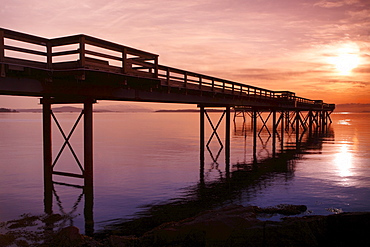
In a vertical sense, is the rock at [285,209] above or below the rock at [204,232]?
below

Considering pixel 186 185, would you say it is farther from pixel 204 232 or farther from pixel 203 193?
pixel 204 232

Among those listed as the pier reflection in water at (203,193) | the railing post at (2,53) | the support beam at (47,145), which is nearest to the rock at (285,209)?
the pier reflection in water at (203,193)

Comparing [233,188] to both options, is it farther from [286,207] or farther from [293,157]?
[293,157]

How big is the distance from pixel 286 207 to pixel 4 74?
1084cm

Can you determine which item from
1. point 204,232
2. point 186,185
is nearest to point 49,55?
point 204,232

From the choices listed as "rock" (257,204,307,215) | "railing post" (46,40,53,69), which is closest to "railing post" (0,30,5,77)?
"railing post" (46,40,53,69)

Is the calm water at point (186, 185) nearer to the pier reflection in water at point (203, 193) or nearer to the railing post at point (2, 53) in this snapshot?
the pier reflection in water at point (203, 193)

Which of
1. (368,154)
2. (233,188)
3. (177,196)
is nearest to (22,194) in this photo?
(177,196)

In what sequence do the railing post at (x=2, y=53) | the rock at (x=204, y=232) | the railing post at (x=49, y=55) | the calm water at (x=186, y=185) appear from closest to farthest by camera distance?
the rock at (x=204, y=232), the railing post at (x=2, y=53), the railing post at (x=49, y=55), the calm water at (x=186, y=185)

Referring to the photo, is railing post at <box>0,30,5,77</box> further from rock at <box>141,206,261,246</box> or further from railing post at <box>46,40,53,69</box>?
rock at <box>141,206,261,246</box>

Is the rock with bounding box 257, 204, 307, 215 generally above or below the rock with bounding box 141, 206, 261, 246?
below

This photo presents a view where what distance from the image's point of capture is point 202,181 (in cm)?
1880

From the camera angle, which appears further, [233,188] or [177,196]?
[233,188]

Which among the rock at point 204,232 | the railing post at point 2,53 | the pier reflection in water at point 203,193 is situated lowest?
the pier reflection in water at point 203,193
